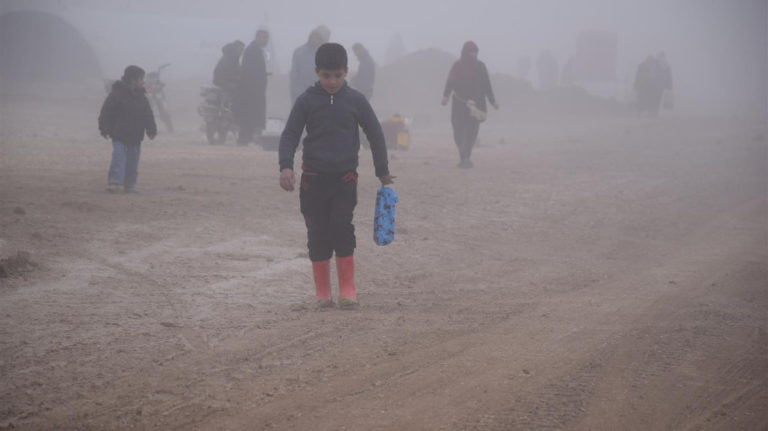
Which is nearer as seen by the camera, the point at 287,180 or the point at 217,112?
the point at 287,180

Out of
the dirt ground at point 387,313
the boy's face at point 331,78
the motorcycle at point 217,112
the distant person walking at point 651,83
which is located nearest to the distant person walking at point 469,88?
the dirt ground at point 387,313

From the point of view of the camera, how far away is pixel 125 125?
28.6 ft

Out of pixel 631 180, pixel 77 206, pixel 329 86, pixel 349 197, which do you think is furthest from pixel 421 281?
pixel 631 180

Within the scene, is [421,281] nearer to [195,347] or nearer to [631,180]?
[195,347]

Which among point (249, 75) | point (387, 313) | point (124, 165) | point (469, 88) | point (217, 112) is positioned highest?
point (249, 75)

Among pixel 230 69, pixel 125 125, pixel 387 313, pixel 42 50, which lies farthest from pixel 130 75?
pixel 42 50

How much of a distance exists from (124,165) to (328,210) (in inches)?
188

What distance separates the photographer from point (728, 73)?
64.1 meters

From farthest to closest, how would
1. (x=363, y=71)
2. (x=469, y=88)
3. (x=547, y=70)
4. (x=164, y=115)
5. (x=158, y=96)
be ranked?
(x=547, y=70) < (x=158, y=96) < (x=164, y=115) < (x=363, y=71) < (x=469, y=88)

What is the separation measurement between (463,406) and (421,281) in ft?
7.83

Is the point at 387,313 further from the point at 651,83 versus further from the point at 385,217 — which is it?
the point at 651,83

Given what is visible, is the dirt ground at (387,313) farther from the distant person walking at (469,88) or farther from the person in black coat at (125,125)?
the distant person walking at (469,88)

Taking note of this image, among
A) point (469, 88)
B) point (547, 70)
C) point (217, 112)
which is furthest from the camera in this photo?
point (547, 70)

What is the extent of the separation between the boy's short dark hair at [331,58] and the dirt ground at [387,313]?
1.50 metres
